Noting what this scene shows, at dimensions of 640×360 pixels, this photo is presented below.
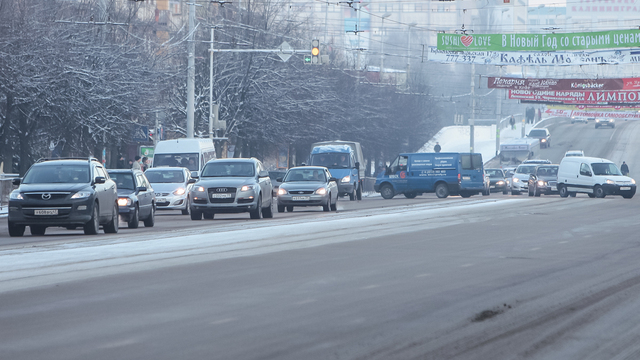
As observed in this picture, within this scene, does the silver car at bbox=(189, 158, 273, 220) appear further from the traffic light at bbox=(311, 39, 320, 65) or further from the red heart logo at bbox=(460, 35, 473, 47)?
the red heart logo at bbox=(460, 35, 473, 47)

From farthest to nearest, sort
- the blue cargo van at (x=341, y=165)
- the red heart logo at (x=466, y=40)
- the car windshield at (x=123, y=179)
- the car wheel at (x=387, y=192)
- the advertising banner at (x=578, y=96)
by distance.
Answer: the advertising banner at (x=578, y=96) < the car wheel at (x=387, y=192) < the blue cargo van at (x=341, y=165) < the red heart logo at (x=466, y=40) < the car windshield at (x=123, y=179)

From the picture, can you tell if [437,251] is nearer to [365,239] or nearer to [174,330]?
[365,239]

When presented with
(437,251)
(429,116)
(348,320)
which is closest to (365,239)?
(437,251)

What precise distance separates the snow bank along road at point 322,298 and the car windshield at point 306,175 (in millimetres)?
13409

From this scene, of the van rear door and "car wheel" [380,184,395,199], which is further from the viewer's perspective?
"car wheel" [380,184,395,199]

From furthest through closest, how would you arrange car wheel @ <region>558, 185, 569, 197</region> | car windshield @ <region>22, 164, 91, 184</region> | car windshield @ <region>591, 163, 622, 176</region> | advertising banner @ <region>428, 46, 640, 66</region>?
car wheel @ <region>558, 185, 569, 197</region>, advertising banner @ <region>428, 46, 640, 66</region>, car windshield @ <region>591, 163, 622, 176</region>, car windshield @ <region>22, 164, 91, 184</region>

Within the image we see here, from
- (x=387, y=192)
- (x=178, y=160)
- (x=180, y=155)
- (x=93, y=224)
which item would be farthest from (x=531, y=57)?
(x=93, y=224)

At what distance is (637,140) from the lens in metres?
97.0

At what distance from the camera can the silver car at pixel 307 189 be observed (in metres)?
29.2

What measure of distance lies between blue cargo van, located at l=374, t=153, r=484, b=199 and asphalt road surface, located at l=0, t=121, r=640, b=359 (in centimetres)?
2504

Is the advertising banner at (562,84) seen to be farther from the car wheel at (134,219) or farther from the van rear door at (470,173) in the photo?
the car wheel at (134,219)

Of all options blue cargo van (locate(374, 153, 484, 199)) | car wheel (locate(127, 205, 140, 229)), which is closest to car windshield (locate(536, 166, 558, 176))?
blue cargo van (locate(374, 153, 484, 199))

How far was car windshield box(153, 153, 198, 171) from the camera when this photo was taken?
3344 cm

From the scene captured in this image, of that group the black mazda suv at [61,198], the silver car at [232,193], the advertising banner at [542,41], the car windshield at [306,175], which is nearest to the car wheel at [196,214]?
the silver car at [232,193]
